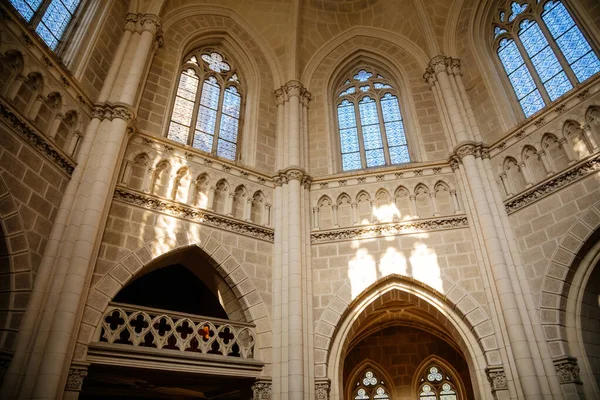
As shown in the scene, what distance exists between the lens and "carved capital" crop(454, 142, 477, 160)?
413 inches

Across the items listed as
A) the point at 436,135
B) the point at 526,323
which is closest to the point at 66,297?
the point at 526,323

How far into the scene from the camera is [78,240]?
7.57 metres

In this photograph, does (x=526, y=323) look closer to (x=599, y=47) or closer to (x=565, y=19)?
(x=599, y=47)

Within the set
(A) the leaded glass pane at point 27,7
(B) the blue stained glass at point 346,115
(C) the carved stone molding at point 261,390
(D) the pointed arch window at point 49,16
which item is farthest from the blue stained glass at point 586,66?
(A) the leaded glass pane at point 27,7

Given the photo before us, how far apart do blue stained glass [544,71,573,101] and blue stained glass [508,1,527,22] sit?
2531mm

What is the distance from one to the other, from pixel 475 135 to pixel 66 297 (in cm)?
926

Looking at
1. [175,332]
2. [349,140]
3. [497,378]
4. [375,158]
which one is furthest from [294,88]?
[497,378]

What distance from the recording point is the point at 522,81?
36.7 feet

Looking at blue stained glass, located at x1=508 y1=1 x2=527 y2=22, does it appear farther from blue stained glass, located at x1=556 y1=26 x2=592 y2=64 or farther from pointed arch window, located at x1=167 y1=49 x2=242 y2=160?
pointed arch window, located at x1=167 y1=49 x2=242 y2=160

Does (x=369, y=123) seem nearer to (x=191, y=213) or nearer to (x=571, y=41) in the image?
(x=571, y=41)

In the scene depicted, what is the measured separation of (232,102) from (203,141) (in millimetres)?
1837

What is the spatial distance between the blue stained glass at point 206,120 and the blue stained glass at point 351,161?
11.7 ft

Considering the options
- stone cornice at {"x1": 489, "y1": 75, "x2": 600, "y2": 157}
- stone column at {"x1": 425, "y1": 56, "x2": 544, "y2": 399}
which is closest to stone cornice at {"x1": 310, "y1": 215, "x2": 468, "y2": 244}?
stone column at {"x1": 425, "y1": 56, "x2": 544, "y2": 399}

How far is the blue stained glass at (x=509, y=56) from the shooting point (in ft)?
37.9
